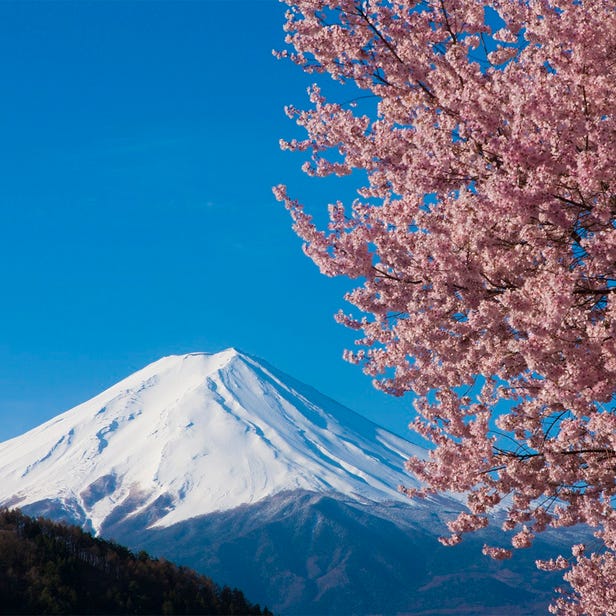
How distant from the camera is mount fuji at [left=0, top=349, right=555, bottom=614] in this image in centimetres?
10844

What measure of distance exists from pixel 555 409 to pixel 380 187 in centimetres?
280

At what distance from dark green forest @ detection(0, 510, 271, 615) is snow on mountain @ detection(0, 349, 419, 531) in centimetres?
10112


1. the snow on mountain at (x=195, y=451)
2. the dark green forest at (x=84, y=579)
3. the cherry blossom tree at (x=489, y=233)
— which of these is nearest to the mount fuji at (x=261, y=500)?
the snow on mountain at (x=195, y=451)

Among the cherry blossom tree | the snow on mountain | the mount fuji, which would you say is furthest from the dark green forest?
the snow on mountain

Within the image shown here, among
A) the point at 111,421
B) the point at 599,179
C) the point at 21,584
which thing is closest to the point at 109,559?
the point at 21,584

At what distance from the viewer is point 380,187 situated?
25.5ft

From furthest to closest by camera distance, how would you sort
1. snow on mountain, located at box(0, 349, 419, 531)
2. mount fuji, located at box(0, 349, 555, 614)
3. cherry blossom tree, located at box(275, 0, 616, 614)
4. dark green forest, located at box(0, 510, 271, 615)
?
snow on mountain, located at box(0, 349, 419, 531), mount fuji, located at box(0, 349, 555, 614), dark green forest, located at box(0, 510, 271, 615), cherry blossom tree, located at box(275, 0, 616, 614)

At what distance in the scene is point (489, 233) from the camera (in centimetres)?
582

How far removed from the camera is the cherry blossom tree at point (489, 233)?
544 cm

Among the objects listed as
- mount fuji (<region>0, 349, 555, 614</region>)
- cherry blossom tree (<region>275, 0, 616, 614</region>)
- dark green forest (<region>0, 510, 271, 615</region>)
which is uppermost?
mount fuji (<region>0, 349, 555, 614</region>)

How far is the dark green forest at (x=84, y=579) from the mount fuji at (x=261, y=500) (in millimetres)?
84005

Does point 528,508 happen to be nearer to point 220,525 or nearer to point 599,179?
point 599,179

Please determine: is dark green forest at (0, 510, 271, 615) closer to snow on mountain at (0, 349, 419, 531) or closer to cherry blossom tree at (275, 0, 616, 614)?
cherry blossom tree at (275, 0, 616, 614)

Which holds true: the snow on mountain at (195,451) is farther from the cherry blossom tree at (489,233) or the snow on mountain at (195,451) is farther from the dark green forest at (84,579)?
the cherry blossom tree at (489,233)
